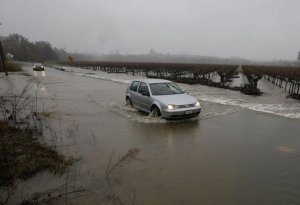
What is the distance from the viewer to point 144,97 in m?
11.6

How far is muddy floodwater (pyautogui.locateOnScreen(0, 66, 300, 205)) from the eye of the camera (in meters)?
5.16

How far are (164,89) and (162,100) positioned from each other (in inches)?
49.3

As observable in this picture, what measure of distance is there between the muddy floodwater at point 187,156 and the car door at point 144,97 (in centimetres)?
42

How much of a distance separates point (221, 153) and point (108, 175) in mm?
3138

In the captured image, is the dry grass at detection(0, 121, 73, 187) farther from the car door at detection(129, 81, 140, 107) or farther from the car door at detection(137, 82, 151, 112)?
the car door at detection(129, 81, 140, 107)

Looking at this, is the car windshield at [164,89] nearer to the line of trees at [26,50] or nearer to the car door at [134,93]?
the car door at [134,93]

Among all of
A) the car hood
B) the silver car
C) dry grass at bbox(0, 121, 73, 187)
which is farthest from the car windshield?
dry grass at bbox(0, 121, 73, 187)

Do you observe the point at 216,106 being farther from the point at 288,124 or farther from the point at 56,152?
the point at 56,152

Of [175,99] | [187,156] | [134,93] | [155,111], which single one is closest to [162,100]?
[175,99]

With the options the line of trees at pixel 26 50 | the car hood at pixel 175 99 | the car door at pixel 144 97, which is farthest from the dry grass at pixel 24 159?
the line of trees at pixel 26 50

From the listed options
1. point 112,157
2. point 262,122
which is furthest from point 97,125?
point 262,122

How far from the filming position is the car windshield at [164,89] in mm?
11444

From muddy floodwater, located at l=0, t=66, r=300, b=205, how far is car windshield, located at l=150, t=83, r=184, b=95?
3.91ft

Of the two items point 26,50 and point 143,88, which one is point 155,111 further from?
point 26,50
